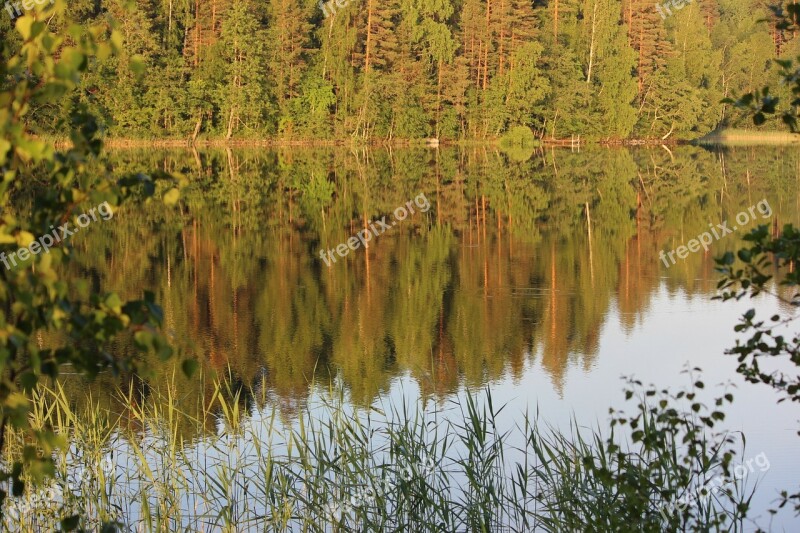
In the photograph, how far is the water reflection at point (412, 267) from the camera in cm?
903

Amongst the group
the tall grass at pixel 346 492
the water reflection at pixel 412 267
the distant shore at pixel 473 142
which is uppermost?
the distant shore at pixel 473 142

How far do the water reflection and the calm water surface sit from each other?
37 millimetres

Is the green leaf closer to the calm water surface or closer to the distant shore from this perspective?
the calm water surface

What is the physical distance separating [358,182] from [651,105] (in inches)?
1024

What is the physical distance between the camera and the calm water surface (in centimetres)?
807

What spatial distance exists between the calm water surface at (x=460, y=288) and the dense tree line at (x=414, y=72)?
1924 cm

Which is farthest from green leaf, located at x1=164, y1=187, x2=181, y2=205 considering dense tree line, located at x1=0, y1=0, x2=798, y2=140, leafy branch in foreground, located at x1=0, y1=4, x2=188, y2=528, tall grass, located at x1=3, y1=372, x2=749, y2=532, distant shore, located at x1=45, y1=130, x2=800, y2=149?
dense tree line, located at x1=0, y1=0, x2=798, y2=140

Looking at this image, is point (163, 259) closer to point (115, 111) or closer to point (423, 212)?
point (423, 212)

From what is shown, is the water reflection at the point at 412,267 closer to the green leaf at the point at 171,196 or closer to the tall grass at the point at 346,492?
the green leaf at the point at 171,196

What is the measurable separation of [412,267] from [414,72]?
35.4 meters

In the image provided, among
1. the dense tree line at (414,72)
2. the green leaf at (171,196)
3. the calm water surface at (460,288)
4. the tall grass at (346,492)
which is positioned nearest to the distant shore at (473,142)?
the dense tree line at (414,72)

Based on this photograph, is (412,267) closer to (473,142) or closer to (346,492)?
(346,492)

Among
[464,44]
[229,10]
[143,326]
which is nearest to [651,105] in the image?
[464,44]

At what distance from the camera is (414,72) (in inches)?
1897
